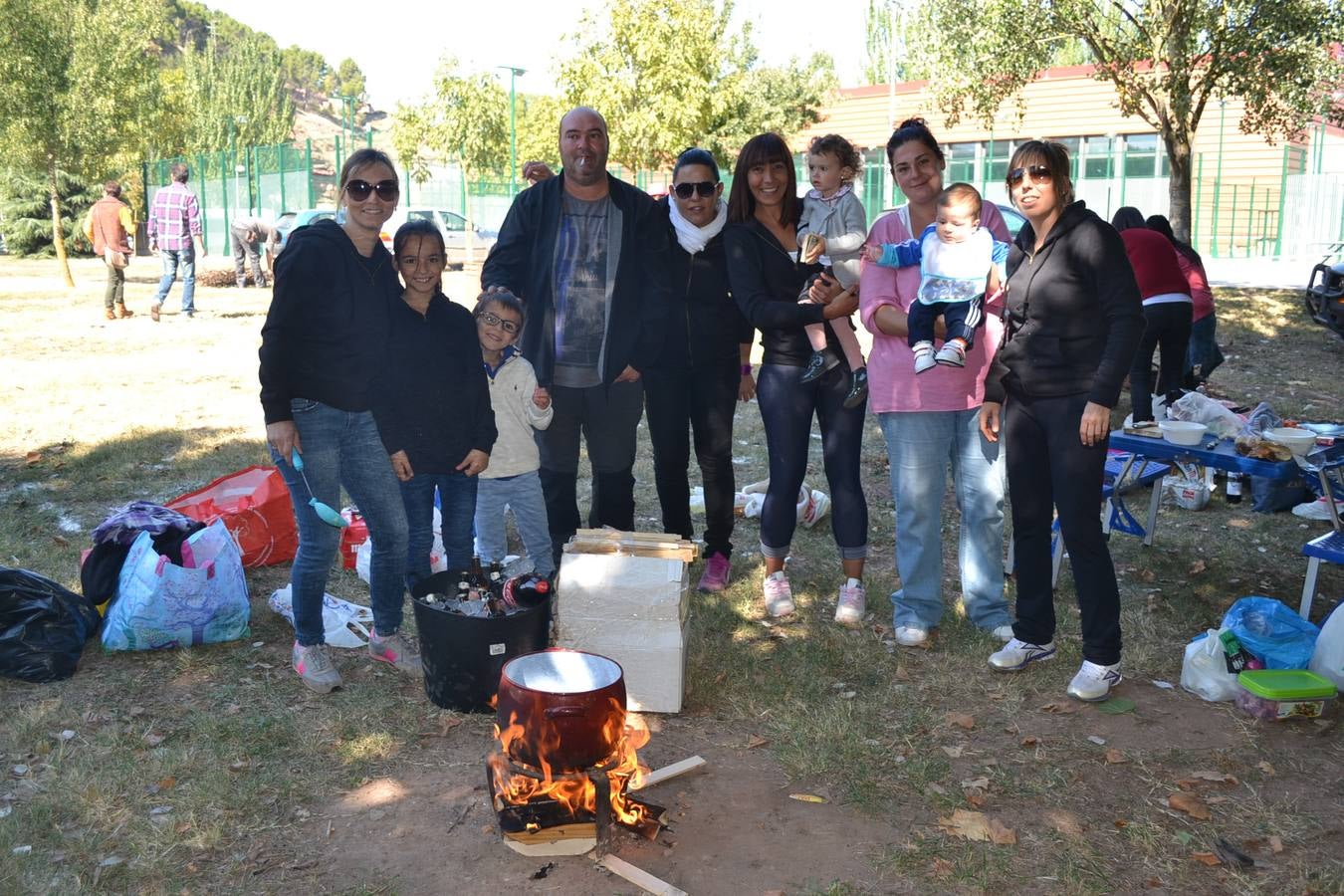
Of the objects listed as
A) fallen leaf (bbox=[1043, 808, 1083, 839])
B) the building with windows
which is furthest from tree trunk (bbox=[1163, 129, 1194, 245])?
fallen leaf (bbox=[1043, 808, 1083, 839])

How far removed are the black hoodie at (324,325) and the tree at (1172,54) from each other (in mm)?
11357

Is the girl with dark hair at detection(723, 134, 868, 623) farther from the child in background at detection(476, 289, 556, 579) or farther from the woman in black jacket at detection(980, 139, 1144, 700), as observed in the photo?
the child in background at detection(476, 289, 556, 579)

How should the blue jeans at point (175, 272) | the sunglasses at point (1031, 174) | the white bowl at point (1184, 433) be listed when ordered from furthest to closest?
1. the blue jeans at point (175, 272)
2. the white bowl at point (1184, 433)
3. the sunglasses at point (1031, 174)

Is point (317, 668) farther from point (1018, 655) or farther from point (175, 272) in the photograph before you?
point (175, 272)

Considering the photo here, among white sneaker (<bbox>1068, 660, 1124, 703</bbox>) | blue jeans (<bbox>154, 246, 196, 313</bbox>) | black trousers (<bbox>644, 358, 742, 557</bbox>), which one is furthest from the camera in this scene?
blue jeans (<bbox>154, 246, 196, 313</bbox>)

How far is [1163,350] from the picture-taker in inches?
329

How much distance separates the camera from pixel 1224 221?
29156 mm

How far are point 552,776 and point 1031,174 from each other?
2768mm

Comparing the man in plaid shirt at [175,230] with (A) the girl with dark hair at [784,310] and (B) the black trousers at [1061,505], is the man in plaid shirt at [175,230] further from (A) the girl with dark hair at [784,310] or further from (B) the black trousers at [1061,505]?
(B) the black trousers at [1061,505]

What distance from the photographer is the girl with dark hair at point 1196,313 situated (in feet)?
28.5

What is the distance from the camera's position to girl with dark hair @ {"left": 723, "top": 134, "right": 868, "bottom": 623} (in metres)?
4.70

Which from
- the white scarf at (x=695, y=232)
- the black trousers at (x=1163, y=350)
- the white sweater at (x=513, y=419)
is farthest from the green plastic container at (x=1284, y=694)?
the black trousers at (x=1163, y=350)

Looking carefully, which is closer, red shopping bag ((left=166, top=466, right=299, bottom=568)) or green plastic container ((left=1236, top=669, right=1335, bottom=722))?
green plastic container ((left=1236, top=669, right=1335, bottom=722))

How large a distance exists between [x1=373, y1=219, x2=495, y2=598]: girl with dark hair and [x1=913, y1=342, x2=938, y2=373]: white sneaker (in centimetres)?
171
